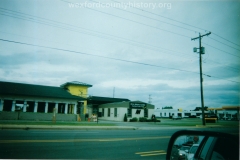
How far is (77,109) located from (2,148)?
89.2ft

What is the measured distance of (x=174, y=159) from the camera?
108 inches

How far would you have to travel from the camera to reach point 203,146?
252 cm

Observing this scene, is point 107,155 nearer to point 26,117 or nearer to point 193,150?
point 193,150

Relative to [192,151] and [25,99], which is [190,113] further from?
[192,151]

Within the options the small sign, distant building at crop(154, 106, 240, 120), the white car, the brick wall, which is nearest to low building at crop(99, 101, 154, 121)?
the small sign

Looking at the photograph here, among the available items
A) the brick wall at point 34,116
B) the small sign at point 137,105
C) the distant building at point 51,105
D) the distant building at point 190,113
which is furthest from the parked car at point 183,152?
the distant building at point 190,113

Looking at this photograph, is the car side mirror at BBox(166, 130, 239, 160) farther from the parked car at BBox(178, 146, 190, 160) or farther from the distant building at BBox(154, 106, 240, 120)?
the distant building at BBox(154, 106, 240, 120)

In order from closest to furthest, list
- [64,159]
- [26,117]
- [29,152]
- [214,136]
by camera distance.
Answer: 1. [214,136]
2. [64,159]
3. [29,152]
4. [26,117]

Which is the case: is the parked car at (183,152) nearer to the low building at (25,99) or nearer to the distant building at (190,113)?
the low building at (25,99)

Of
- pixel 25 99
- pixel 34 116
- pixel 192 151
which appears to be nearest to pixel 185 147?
pixel 192 151

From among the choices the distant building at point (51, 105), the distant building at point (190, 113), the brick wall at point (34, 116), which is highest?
the distant building at point (51, 105)

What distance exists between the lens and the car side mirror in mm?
2021

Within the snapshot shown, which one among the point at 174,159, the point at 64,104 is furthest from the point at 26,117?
the point at 174,159

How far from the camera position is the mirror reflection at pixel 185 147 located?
269 cm
